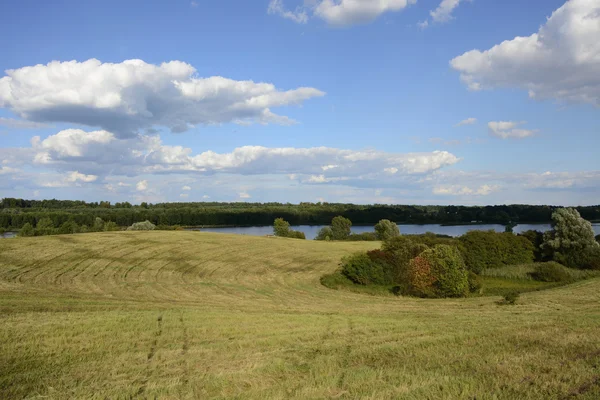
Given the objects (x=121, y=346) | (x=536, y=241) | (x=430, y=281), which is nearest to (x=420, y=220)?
(x=536, y=241)

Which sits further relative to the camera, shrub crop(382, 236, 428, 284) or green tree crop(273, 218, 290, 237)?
green tree crop(273, 218, 290, 237)

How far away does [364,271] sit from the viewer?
42.5m

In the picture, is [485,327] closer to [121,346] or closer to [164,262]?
[121,346]

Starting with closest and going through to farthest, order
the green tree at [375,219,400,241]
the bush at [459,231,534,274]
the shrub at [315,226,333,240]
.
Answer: the bush at [459,231,534,274], the green tree at [375,219,400,241], the shrub at [315,226,333,240]

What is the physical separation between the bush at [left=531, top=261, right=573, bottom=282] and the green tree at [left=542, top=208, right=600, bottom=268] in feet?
24.5

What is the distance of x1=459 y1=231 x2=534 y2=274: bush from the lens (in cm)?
5375

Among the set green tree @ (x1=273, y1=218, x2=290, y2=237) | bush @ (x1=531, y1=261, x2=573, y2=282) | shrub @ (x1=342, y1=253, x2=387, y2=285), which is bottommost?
bush @ (x1=531, y1=261, x2=573, y2=282)

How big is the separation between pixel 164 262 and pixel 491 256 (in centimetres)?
3949

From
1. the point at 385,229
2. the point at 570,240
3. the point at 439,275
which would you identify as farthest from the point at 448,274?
the point at 385,229

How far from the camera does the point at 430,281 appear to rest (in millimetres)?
35594

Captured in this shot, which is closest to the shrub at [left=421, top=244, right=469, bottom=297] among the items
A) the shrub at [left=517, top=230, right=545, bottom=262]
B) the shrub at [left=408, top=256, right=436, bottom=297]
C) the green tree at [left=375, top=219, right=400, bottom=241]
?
the shrub at [left=408, top=256, right=436, bottom=297]

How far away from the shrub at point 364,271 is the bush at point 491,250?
15.1 metres

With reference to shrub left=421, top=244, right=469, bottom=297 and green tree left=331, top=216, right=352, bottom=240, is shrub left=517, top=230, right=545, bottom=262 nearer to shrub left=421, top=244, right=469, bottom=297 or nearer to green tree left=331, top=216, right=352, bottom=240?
shrub left=421, top=244, right=469, bottom=297

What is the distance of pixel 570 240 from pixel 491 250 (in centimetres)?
1144
